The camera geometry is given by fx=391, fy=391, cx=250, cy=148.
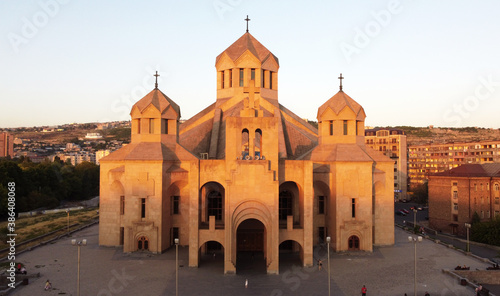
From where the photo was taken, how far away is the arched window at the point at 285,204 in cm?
3866

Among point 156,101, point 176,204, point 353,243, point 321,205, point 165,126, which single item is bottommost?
point 353,243

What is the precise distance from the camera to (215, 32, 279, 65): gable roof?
46.3 meters

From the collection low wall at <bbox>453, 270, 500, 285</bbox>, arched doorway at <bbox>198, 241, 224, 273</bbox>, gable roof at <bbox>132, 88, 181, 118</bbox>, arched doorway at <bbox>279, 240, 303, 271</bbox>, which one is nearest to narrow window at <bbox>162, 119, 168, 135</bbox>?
gable roof at <bbox>132, 88, 181, 118</bbox>

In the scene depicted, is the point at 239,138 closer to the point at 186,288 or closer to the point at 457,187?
the point at 186,288

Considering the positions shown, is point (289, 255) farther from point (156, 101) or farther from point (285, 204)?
point (156, 101)

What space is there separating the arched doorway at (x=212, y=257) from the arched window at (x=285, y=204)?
6.97 metres

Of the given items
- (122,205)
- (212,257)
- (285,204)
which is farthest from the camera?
(122,205)

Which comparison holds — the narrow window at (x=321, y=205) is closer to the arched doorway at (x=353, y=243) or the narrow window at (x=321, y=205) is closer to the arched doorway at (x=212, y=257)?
the arched doorway at (x=353, y=243)

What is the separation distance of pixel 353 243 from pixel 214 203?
Result: 45.6ft

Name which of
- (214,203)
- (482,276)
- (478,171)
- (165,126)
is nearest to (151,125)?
(165,126)

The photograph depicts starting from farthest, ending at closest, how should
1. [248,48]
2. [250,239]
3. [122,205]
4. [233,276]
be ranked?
1. [248,48]
2. [122,205]
3. [250,239]
4. [233,276]

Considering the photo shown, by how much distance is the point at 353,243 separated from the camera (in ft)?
123

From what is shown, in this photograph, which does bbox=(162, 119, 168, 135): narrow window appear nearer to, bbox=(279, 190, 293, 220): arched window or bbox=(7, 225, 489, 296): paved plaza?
bbox=(7, 225, 489, 296): paved plaza

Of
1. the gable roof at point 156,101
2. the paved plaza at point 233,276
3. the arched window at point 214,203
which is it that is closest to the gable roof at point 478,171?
the paved plaza at point 233,276
